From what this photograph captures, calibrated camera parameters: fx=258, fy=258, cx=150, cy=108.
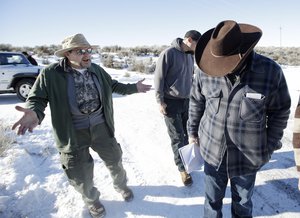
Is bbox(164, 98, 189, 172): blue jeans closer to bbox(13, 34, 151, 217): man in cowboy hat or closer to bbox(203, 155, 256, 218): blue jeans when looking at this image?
bbox(13, 34, 151, 217): man in cowboy hat

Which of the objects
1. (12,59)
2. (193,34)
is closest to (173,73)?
(193,34)

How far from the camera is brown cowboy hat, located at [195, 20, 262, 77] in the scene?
1.69 metres

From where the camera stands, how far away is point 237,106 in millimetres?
1889

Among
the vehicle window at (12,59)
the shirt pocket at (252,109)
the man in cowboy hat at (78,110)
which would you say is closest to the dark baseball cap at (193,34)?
the man in cowboy hat at (78,110)

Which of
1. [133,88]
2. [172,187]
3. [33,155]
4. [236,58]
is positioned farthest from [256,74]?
[33,155]

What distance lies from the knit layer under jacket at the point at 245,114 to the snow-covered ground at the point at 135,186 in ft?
3.83

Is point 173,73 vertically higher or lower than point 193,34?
lower

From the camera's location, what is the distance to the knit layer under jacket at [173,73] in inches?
130

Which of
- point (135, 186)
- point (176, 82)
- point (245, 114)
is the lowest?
point (135, 186)

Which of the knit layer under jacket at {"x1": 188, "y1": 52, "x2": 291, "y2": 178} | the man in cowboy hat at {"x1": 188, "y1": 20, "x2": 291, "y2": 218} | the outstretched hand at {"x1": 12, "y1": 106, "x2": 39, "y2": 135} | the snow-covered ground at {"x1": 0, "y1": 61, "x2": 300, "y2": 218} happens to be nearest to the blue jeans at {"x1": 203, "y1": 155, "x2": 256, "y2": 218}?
the man in cowboy hat at {"x1": 188, "y1": 20, "x2": 291, "y2": 218}

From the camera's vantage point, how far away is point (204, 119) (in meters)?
2.24

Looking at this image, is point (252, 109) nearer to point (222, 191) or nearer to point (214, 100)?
point (214, 100)

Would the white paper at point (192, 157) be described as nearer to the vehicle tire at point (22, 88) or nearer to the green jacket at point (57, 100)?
the green jacket at point (57, 100)

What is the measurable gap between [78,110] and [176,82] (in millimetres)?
1334
